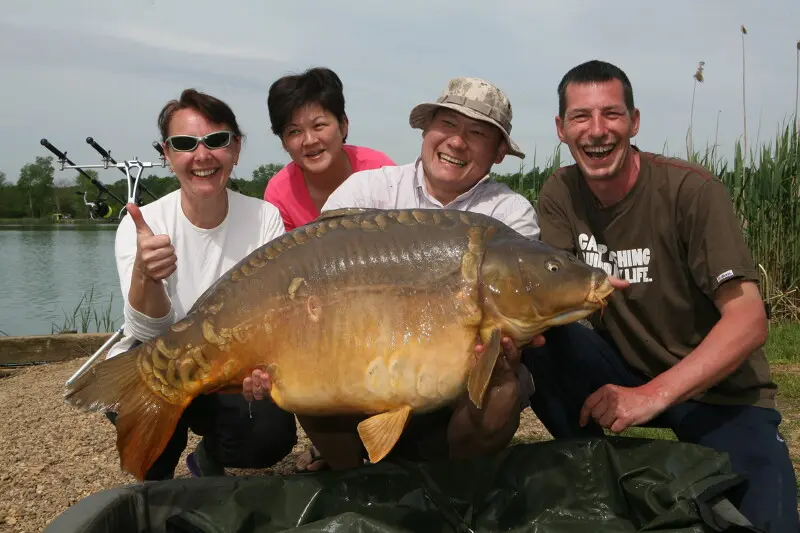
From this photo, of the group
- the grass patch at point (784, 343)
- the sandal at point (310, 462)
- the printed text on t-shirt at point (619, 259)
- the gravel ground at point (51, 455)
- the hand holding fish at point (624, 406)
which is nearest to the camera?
the hand holding fish at point (624, 406)

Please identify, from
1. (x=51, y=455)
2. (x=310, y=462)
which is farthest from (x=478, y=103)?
(x=51, y=455)

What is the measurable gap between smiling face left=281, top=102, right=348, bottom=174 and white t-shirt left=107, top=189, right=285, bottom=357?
0.45 m

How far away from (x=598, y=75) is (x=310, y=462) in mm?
1665

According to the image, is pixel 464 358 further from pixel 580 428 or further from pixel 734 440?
pixel 734 440

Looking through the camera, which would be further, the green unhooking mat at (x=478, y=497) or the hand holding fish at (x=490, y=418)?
the hand holding fish at (x=490, y=418)

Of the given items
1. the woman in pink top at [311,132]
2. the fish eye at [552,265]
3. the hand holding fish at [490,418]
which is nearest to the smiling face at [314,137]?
the woman in pink top at [311,132]

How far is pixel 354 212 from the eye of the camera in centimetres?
182

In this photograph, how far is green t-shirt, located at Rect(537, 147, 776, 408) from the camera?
80.3 inches

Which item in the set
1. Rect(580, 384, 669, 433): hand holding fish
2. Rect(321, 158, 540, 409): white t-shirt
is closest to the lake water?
Rect(321, 158, 540, 409): white t-shirt

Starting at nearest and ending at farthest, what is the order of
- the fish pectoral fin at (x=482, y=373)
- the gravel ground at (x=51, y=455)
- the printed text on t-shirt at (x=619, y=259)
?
the fish pectoral fin at (x=482, y=373), the printed text on t-shirt at (x=619, y=259), the gravel ground at (x=51, y=455)

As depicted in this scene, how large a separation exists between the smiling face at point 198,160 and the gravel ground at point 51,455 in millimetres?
1115

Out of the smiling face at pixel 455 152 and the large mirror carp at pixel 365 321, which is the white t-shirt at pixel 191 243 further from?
the smiling face at pixel 455 152

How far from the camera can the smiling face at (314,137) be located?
2734 millimetres

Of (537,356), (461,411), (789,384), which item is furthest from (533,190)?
(461,411)
